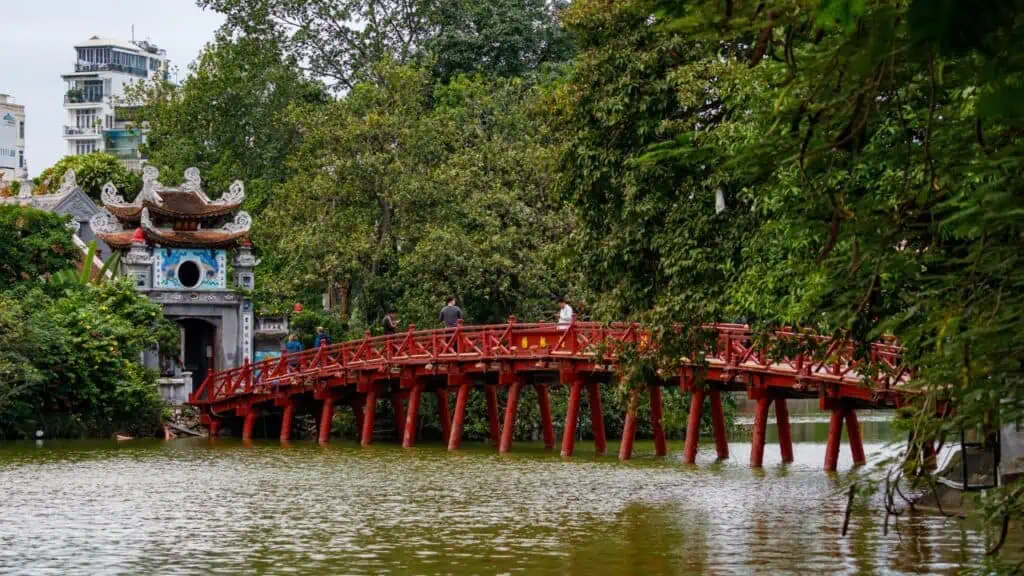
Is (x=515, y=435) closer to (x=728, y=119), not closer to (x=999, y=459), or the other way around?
(x=728, y=119)

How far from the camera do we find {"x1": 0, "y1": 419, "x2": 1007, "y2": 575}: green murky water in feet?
53.0

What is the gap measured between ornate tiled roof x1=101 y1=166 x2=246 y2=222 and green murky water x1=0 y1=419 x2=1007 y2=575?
53.0 ft

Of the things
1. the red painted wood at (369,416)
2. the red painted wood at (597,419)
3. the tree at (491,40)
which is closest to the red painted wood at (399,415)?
the red painted wood at (369,416)

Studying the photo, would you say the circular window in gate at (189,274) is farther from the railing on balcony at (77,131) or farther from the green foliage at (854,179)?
the railing on balcony at (77,131)

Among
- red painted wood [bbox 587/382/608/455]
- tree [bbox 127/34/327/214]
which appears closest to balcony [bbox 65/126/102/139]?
→ tree [bbox 127/34/327/214]

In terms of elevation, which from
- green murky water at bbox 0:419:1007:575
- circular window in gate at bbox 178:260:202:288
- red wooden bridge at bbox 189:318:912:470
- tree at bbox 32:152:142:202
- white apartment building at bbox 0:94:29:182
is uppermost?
white apartment building at bbox 0:94:29:182

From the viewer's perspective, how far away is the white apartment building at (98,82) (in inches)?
5157

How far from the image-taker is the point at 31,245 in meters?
44.2

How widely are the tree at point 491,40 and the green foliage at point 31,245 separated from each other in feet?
52.7

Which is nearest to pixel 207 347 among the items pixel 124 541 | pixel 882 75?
pixel 124 541

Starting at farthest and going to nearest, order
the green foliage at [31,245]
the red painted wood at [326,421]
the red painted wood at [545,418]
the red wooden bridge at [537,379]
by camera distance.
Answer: the green foliage at [31,245] → the red painted wood at [326,421] → the red painted wood at [545,418] → the red wooden bridge at [537,379]

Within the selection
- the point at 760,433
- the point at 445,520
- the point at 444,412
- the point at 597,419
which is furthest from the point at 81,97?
the point at 445,520

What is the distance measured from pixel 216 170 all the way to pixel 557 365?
2561 centimetres

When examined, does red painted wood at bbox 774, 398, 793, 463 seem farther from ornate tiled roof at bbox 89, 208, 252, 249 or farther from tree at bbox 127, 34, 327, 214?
tree at bbox 127, 34, 327, 214
